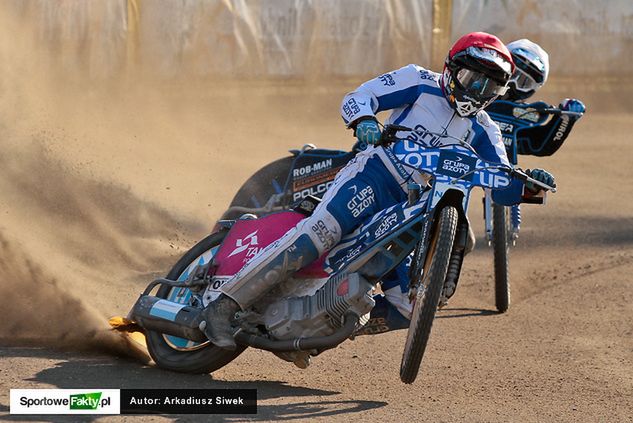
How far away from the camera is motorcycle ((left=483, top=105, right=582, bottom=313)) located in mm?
8281

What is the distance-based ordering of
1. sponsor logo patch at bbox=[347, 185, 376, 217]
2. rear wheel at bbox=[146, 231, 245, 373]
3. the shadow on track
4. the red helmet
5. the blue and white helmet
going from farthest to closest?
Result: the blue and white helmet < the shadow on track < rear wheel at bbox=[146, 231, 245, 373] < sponsor logo patch at bbox=[347, 185, 376, 217] < the red helmet

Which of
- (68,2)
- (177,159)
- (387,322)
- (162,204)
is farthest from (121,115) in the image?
(387,322)

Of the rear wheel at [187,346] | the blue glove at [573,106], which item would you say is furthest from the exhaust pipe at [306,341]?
the blue glove at [573,106]

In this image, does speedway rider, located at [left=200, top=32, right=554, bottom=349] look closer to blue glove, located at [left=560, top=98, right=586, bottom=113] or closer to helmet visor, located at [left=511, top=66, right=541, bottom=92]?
blue glove, located at [left=560, top=98, right=586, bottom=113]

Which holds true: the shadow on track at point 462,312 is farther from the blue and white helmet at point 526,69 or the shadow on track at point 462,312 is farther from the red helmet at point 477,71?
the red helmet at point 477,71

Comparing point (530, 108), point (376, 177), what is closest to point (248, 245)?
point (376, 177)

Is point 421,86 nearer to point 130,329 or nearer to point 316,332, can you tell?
point 316,332

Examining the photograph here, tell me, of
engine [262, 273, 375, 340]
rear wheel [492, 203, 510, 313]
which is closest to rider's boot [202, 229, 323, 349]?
engine [262, 273, 375, 340]

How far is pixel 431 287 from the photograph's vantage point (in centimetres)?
538

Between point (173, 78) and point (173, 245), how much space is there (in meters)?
6.36

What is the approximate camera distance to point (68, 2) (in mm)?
15234

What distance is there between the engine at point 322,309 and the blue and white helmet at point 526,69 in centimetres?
354

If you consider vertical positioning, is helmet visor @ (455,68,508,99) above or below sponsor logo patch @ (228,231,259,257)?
above

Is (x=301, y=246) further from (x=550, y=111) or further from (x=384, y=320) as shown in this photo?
(x=550, y=111)
